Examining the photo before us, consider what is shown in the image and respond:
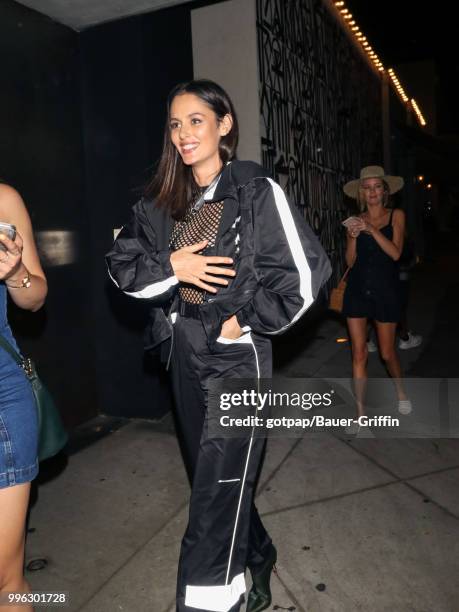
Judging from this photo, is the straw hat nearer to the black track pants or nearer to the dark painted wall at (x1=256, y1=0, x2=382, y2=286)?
the dark painted wall at (x1=256, y1=0, x2=382, y2=286)

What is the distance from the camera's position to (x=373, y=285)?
13.6ft

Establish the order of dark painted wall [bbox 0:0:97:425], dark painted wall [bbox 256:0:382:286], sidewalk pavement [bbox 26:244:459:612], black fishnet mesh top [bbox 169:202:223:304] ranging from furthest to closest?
dark painted wall [bbox 256:0:382:286] < dark painted wall [bbox 0:0:97:425] < sidewalk pavement [bbox 26:244:459:612] < black fishnet mesh top [bbox 169:202:223:304]

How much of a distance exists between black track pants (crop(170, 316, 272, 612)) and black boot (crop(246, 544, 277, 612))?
0.32 meters

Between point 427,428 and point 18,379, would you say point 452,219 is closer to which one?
point 427,428

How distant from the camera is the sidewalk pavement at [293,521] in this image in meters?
2.55

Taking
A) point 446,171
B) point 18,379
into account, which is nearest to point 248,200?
point 18,379

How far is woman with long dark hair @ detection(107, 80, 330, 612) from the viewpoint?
1970mm

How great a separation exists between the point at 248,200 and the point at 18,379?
1.03m

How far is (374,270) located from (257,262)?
2.43m

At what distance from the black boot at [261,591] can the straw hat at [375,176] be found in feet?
9.90

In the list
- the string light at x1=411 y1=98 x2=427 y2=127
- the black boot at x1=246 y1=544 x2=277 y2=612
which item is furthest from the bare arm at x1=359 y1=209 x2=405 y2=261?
the string light at x1=411 y1=98 x2=427 y2=127

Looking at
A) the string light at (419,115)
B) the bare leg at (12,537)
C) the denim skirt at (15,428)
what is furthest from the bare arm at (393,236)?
the string light at (419,115)

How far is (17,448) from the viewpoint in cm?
173

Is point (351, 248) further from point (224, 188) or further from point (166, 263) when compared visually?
point (166, 263)
